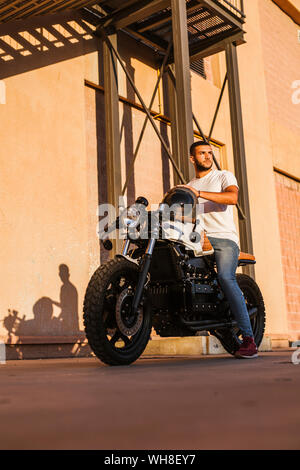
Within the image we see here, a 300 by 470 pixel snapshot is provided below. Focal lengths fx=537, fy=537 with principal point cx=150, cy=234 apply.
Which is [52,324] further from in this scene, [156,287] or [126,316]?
[126,316]

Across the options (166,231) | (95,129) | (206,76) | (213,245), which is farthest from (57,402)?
(206,76)

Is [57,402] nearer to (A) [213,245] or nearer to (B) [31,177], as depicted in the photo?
(A) [213,245]

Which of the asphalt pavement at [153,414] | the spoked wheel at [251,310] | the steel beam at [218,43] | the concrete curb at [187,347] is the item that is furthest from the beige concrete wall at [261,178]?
the asphalt pavement at [153,414]

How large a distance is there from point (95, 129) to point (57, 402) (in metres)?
5.80

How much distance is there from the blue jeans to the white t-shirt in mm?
97

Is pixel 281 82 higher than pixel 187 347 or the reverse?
higher

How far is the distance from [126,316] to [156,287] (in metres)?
0.49

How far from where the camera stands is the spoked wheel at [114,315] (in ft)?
10.3

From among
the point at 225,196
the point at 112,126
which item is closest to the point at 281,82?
the point at 112,126

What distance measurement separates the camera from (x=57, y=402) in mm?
1548

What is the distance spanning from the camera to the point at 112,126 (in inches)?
273

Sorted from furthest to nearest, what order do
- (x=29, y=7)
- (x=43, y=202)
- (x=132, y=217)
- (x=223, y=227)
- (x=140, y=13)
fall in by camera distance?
(x=140, y=13), (x=43, y=202), (x=29, y=7), (x=223, y=227), (x=132, y=217)

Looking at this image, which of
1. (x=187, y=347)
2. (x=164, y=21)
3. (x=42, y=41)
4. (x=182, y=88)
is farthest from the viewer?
(x=164, y=21)

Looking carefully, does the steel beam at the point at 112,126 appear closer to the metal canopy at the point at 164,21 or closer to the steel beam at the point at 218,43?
the metal canopy at the point at 164,21
